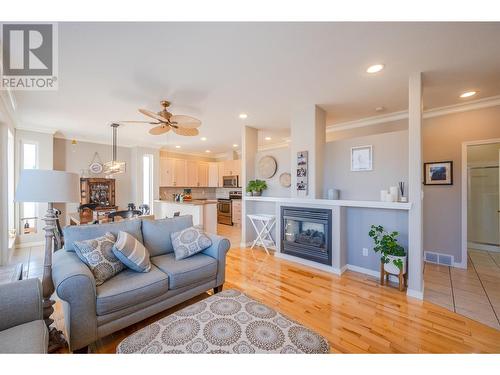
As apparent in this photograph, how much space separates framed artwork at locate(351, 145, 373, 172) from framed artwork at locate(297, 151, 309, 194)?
28.3 inches

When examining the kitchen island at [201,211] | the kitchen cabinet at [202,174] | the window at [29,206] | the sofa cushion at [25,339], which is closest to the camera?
the sofa cushion at [25,339]

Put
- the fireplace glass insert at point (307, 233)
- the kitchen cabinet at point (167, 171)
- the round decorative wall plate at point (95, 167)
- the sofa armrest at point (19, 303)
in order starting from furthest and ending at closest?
the kitchen cabinet at point (167, 171) → the round decorative wall plate at point (95, 167) → the fireplace glass insert at point (307, 233) → the sofa armrest at point (19, 303)

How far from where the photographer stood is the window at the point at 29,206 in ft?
14.5

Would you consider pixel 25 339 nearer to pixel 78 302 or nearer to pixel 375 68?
pixel 78 302

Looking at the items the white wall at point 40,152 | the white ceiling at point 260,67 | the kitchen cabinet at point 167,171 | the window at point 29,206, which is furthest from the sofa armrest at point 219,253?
the kitchen cabinet at point 167,171

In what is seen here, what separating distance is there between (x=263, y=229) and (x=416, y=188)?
258 cm

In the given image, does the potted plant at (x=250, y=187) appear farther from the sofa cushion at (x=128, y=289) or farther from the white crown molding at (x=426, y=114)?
the sofa cushion at (x=128, y=289)

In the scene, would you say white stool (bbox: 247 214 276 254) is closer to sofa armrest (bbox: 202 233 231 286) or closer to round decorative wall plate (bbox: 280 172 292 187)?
round decorative wall plate (bbox: 280 172 292 187)

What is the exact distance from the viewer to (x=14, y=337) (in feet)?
3.54

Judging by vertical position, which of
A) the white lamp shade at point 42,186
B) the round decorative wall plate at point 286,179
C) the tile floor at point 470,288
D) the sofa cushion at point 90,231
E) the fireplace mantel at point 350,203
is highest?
the round decorative wall plate at point 286,179

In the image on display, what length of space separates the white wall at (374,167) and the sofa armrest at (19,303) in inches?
139

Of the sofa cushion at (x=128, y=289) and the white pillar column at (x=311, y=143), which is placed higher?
the white pillar column at (x=311, y=143)

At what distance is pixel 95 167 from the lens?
5.55 meters
